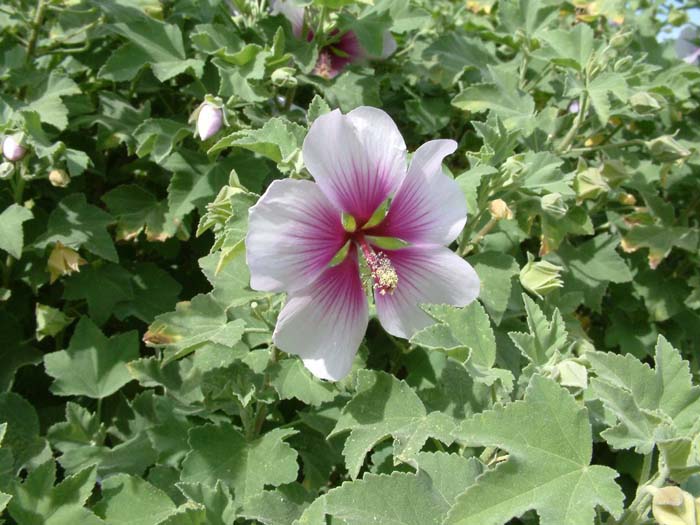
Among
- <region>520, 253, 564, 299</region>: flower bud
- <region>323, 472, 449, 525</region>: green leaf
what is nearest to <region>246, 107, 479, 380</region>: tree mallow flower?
<region>323, 472, 449, 525</region>: green leaf

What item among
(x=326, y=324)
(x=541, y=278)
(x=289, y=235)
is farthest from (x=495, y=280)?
(x=289, y=235)

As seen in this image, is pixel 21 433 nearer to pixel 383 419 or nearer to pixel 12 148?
pixel 12 148

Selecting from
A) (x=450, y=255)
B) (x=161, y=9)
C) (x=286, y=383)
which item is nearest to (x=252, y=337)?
(x=286, y=383)

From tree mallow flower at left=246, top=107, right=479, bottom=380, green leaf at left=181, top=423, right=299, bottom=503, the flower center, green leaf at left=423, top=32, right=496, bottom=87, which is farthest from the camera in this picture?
green leaf at left=423, top=32, right=496, bottom=87

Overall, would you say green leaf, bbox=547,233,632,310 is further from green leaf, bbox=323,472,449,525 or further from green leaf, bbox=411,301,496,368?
green leaf, bbox=323,472,449,525

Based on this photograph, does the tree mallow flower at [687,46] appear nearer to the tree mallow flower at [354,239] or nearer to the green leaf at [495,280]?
the green leaf at [495,280]

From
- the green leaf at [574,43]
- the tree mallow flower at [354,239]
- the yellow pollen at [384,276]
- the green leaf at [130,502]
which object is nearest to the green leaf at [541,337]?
the tree mallow flower at [354,239]
